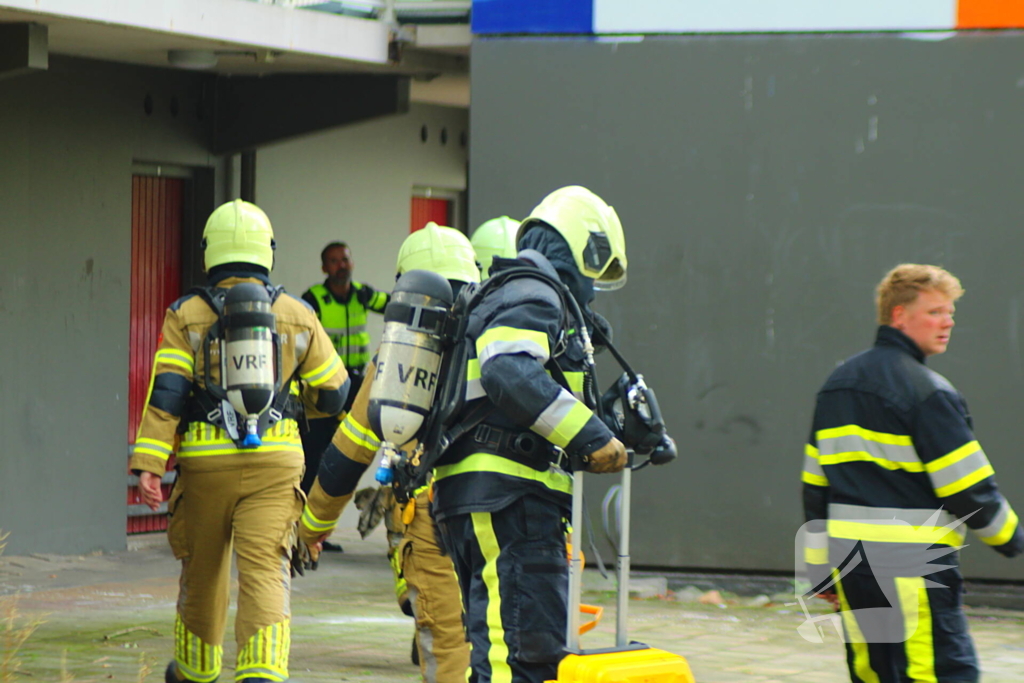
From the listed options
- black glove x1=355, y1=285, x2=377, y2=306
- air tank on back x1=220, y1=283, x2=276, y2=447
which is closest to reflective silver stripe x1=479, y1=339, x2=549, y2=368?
air tank on back x1=220, y1=283, x2=276, y2=447

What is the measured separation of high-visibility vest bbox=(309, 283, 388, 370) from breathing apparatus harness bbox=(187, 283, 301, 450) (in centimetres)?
434

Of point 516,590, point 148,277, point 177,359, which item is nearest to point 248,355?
point 177,359

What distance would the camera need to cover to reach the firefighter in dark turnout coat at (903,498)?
4145 millimetres

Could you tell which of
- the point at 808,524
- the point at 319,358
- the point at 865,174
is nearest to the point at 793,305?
the point at 865,174

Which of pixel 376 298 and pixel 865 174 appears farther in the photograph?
pixel 376 298

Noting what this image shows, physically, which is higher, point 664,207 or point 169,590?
point 664,207

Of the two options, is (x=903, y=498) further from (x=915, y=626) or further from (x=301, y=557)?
(x=301, y=557)

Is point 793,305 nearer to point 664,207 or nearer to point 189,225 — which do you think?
point 664,207

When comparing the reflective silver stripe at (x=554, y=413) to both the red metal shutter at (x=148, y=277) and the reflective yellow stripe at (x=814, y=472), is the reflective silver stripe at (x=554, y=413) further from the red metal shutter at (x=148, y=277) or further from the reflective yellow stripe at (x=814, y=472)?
the red metal shutter at (x=148, y=277)

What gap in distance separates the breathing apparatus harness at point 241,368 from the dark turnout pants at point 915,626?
7.97ft

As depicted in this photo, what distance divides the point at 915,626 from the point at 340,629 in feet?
12.9

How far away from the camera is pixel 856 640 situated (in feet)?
14.3

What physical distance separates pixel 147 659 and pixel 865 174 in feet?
15.2

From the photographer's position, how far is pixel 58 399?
934 centimetres
